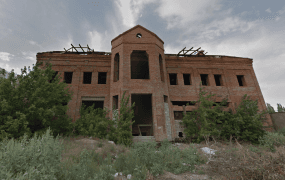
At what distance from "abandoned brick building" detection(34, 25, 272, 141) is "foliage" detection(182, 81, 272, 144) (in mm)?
1312

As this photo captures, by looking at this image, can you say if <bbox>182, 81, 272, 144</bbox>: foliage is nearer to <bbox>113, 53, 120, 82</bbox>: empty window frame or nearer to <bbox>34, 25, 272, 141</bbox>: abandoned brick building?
<bbox>34, 25, 272, 141</bbox>: abandoned brick building

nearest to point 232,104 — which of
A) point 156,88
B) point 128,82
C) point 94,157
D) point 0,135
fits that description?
point 156,88

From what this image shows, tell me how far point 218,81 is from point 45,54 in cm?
2122

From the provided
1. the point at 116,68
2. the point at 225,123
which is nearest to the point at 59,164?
the point at 116,68

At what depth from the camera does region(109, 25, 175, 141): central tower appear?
475 inches

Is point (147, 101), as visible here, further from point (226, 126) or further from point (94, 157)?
point (94, 157)

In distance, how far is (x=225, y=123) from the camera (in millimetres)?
13000

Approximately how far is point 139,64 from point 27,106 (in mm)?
11722

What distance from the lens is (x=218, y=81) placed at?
1847 cm

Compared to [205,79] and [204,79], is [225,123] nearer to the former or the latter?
[205,79]

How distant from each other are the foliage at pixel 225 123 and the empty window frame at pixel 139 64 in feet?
Result: 25.3

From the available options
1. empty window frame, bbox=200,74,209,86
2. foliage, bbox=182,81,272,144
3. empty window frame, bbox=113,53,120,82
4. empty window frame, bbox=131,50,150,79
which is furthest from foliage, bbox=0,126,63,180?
empty window frame, bbox=200,74,209,86

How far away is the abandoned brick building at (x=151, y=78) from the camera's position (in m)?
12.6

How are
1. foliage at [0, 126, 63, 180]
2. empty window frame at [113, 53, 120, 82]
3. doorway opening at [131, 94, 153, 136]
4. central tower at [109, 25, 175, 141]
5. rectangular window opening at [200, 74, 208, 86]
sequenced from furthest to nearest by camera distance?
doorway opening at [131, 94, 153, 136] → rectangular window opening at [200, 74, 208, 86] → empty window frame at [113, 53, 120, 82] → central tower at [109, 25, 175, 141] → foliage at [0, 126, 63, 180]
